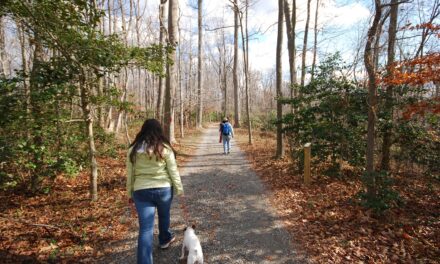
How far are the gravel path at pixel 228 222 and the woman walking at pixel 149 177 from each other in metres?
0.83

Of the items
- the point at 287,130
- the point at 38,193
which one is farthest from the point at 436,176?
the point at 38,193

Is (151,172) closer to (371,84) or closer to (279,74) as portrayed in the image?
(371,84)

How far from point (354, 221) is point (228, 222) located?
2490mm

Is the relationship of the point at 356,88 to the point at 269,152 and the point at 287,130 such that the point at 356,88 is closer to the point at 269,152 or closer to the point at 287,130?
the point at 287,130

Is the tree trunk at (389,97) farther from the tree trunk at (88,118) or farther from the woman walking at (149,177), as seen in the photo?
the tree trunk at (88,118)

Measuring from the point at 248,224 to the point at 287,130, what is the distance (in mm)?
4673

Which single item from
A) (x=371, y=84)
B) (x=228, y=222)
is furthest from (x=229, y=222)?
(x=371, y=84)

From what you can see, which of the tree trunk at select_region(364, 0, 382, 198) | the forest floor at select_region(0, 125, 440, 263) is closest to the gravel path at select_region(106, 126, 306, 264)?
the forest floor at select_region(0, 125, 440, 263)

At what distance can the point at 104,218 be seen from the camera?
4.66 meters

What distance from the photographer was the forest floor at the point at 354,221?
3615mm

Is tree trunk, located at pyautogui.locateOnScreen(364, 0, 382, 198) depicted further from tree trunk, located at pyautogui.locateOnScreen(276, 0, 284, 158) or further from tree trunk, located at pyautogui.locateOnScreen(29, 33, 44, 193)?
tree trunk, located at pyautogui.locateOnScreen(29, 33, 44, 193)

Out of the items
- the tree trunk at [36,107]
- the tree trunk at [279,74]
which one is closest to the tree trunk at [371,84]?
the tree trunk at [279,74]

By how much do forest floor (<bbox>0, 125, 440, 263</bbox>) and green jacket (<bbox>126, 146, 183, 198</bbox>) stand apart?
127 centimetres

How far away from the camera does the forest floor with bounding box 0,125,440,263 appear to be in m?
3.55
